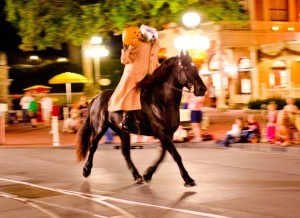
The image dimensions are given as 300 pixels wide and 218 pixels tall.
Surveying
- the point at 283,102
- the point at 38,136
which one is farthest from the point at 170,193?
the point at 283,102

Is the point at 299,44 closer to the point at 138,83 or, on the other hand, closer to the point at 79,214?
the point at 138,83

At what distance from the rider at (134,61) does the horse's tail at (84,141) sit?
1.04m

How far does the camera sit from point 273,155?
1581cm

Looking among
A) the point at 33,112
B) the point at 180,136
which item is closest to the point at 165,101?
the point at 180,136

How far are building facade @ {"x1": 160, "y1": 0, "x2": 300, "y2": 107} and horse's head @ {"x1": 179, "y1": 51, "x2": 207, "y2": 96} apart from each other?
26.0 m

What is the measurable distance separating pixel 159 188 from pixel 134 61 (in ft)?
7.94

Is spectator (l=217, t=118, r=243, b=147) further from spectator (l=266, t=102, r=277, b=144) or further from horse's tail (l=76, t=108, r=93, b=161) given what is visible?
horse's tail (l=76, t=108, r=93, b=161)

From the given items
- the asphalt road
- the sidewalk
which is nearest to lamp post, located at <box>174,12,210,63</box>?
the sidewalk

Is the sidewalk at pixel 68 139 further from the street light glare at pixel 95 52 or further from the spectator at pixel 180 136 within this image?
the street light glare at pixel 95 52

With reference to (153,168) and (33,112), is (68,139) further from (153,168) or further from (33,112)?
(153,168)

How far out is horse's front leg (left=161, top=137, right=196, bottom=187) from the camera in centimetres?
1072

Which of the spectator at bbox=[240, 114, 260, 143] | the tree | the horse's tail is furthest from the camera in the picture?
the tree

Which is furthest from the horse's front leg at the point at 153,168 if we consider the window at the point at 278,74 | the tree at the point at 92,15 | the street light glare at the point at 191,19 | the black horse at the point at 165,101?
the window at the point at 278,74

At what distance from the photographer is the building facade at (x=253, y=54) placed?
37.6 meters
